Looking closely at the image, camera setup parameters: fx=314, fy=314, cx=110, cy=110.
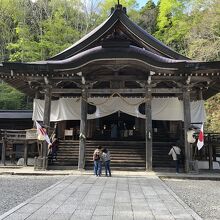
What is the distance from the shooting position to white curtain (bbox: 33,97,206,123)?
15.3 meters

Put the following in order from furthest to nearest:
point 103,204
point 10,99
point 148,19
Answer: point 148,19
point 10,99
point 103,204

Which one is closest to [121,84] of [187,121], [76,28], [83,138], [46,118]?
[83,138]

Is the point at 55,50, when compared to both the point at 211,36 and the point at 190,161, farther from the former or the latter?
the point at 190,161

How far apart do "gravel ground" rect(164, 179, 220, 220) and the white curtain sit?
5714 millimetres

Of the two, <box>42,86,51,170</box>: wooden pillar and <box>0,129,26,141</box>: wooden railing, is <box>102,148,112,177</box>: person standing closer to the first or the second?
<box>42,86,51,170</box>: wooden pillar

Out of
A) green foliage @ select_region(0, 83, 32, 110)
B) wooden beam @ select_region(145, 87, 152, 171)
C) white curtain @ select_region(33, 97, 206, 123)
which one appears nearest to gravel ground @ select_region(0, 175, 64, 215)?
wooden beam @ select_region(145, 87, 152, 171)

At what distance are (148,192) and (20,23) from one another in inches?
1170

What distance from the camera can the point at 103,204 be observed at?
6.34 m

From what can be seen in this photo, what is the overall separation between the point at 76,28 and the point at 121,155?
22.8 meters

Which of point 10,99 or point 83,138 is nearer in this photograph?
point 83,138

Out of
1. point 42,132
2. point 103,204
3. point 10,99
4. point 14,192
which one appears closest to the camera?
point 103,204

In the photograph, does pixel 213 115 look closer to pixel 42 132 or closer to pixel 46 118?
pixel 46 118

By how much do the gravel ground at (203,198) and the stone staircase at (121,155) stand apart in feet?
13.3

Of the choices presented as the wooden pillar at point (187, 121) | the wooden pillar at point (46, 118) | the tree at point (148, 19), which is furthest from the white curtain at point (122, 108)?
the tree at point (148, 19)
